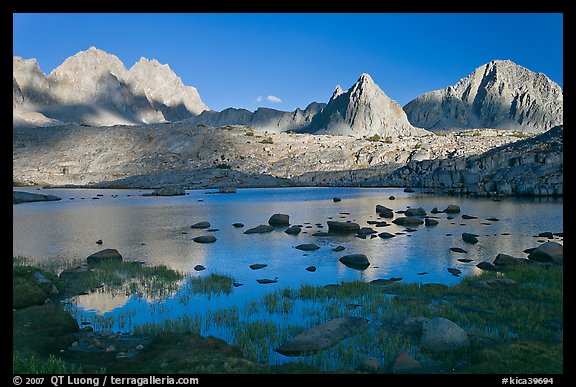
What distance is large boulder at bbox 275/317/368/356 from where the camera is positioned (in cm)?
1328

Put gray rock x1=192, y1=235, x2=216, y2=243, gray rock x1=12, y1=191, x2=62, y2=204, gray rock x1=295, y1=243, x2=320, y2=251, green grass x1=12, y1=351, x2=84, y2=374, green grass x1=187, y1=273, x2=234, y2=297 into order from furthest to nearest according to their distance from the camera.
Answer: gray rock x1=12, y1=191, x2=62, y2=204, gray rock x1=192, y1=235, x2=216, y2=243, gray rock x1=295, y1=243, x2=320, y2=251, green grass x1=187, y1=273, x2=234, y2=297, green grass x1=12, y1=351, x2=84, y2=374

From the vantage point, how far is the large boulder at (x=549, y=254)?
2661 centimetres

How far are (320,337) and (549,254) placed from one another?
2167 cm

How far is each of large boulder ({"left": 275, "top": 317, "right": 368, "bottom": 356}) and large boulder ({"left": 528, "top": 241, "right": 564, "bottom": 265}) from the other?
1887 centimetres

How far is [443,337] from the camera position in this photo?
13062mm

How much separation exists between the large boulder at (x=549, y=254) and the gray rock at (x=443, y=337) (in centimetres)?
1814

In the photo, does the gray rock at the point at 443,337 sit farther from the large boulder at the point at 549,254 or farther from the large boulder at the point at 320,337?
the large boulder at the point at 549,254

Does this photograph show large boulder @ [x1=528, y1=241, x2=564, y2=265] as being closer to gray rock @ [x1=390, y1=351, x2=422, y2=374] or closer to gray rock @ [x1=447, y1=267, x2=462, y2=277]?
gray rock @ [x1=447, y1=267, x2=462, y2=277]

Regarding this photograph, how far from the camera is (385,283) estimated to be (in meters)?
22.8

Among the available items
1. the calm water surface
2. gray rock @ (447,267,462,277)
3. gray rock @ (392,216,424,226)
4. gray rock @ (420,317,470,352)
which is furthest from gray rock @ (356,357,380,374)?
gray rock @ (392,216,424,226)

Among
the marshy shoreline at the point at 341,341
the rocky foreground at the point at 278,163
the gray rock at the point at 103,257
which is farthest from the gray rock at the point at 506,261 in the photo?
the rocky foreground at the point at 278,163

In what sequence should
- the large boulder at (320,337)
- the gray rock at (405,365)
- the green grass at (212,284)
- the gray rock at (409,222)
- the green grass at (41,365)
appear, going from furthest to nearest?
1. the gray rock at (409,222)
2. the green grass at (212,284)
3. the large boulder at (320,337)
4. the gray rock at (405,365)
5. the green grass at (41,365)
